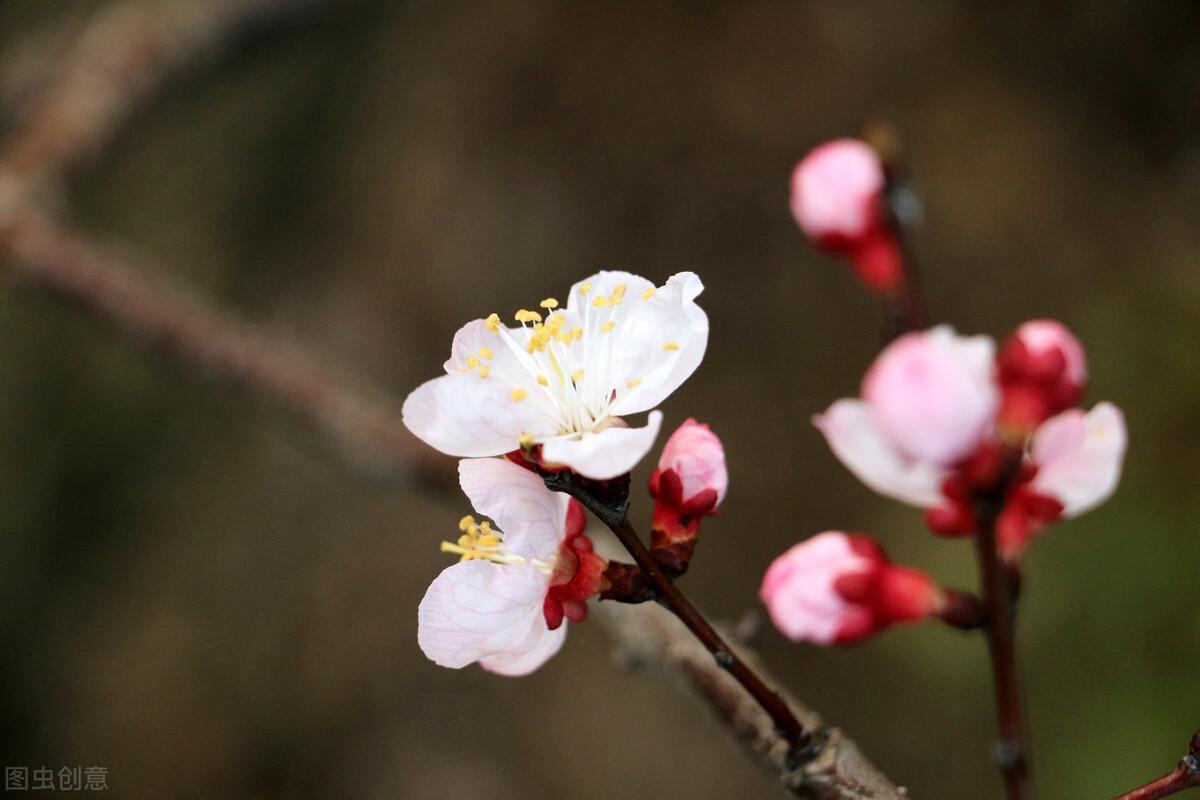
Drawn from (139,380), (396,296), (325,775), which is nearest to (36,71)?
(139,380)

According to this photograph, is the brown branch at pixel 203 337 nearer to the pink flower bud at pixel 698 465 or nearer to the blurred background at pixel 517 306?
the blurred background at pixel 517 306

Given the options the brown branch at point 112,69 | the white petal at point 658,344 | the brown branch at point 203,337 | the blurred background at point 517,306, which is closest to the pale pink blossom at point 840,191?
the white petal at point 658,344

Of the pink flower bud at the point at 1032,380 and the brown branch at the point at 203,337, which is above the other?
the brown branch at the point at 203,337

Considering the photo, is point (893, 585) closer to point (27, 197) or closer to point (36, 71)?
point (27, 197)

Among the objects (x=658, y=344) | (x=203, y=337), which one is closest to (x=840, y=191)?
(x=658, y=344)

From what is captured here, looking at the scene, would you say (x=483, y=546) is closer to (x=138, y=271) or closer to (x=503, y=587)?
(x=503, y=587)

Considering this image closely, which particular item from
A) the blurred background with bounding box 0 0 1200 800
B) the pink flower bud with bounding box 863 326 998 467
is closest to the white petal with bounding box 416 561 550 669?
the pink flower bud with bounding box 863 326 998 467

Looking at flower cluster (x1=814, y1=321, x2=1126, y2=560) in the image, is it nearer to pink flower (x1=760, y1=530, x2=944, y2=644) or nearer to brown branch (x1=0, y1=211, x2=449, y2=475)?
pink flower (x1=760, y1=530, x2=944, y2=644)
